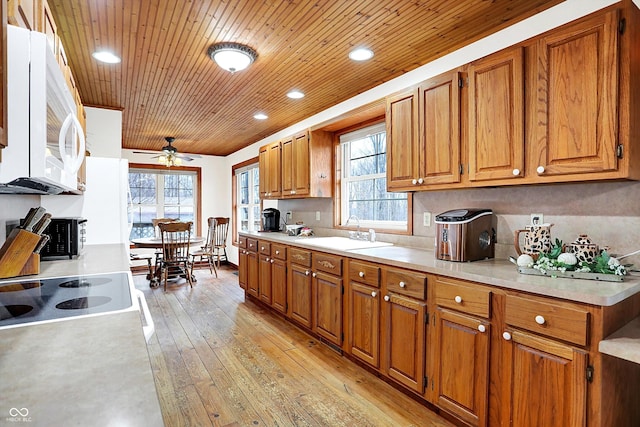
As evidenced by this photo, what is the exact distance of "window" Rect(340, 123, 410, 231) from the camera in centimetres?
334

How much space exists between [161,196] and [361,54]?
226 inches

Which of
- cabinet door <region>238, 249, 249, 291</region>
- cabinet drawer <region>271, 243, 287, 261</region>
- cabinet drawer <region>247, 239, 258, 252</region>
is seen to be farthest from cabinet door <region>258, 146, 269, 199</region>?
cabinet drawer <region>271, 243, 287, 261</region>

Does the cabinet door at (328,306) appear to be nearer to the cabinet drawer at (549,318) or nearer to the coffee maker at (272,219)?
the cabinet drawer at (549,318)

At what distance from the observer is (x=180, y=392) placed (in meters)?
2.35

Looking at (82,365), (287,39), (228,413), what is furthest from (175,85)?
(82,365)

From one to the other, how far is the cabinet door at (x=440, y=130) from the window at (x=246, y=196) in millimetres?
4032

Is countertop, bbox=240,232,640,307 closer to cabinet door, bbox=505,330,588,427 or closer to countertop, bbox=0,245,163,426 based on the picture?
cabinet door, bbox=505,330,588,427

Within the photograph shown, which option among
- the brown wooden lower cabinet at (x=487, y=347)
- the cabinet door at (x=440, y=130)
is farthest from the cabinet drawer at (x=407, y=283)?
the cabinet door at (x=440, y=130)

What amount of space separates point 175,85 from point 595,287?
11.5 feet

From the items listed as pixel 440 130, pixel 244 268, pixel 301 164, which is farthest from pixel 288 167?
pixel 440 130

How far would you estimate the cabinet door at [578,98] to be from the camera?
1599 mm

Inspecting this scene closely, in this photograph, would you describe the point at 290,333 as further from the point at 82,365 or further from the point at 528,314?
the point at 82,365

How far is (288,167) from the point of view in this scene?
4359 millimetres

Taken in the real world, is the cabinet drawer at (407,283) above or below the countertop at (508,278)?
below
